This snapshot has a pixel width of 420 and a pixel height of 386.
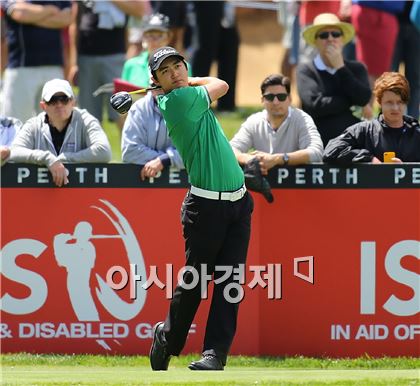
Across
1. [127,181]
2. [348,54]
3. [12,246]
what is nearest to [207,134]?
[127,181]

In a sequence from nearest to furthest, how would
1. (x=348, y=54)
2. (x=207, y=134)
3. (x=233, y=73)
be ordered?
1. (x=207, y=134)
2. (x=348, y=54)
3. (x=233, y=73)

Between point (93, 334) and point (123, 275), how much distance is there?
0.52 metres

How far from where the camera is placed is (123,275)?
9.75m

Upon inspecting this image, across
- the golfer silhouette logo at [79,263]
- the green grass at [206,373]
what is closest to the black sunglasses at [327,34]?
the golfer silhouette logo at [79,263]

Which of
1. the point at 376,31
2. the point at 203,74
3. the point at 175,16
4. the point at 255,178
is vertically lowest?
the point at 255,178

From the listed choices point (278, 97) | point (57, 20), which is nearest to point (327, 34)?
point (278, 97)

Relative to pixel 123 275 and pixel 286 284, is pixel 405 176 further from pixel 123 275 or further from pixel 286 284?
pixel 123 275

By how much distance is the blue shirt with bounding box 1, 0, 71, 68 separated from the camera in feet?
40.1

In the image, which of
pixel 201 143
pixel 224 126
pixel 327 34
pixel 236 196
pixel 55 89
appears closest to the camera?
pixel 201 143

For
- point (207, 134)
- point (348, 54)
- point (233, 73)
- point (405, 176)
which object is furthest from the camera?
point (233, 73)

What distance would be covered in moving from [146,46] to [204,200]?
399 cm

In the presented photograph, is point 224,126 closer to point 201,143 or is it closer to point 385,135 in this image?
point 385,135

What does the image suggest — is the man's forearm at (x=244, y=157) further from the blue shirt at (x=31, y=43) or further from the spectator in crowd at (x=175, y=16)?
the spectator in crowd at (x=175, y=16)

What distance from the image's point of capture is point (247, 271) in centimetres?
959
